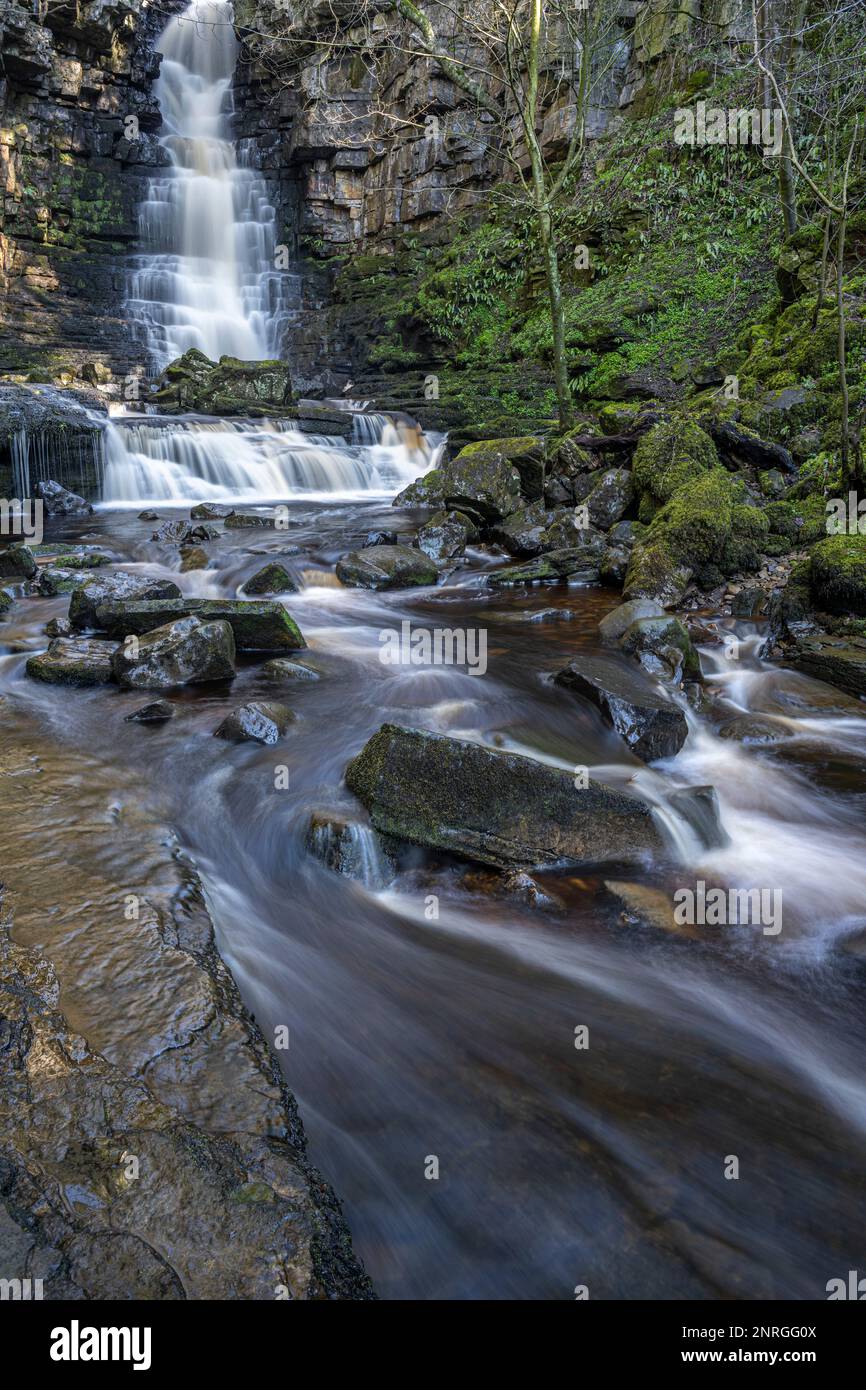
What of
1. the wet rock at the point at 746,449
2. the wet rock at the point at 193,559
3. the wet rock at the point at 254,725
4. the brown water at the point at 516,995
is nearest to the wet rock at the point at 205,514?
the wet rock at the point at 193,559

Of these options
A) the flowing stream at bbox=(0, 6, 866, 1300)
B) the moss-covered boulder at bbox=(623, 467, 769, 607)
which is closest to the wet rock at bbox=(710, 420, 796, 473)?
the moss-covered boulder at bbox=(623, 467, 769, 607)

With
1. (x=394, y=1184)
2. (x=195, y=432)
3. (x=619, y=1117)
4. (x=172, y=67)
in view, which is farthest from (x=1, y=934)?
(x=172, y=67)

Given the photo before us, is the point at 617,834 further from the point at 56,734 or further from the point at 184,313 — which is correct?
the point at 184,313

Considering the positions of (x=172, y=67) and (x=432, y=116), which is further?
(x=172, y=67)

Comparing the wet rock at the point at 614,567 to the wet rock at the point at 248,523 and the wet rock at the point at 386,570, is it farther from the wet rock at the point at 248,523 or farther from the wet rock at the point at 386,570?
the wet rock at the point at 248,523

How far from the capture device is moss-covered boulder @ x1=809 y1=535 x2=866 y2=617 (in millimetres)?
6488

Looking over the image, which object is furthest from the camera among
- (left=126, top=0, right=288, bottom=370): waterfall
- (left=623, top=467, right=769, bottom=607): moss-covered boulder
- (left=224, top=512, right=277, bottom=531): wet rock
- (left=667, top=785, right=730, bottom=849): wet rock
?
(left=126, top=0, right=288, bottom=370): waterfall

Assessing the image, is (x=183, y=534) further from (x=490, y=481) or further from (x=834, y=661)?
(x=834, y=661)

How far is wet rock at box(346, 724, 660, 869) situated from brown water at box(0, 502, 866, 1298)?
17cm

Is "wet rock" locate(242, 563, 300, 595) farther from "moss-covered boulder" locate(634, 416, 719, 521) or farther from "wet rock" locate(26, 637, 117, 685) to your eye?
"moss-covered boulder" locate(634, 416, 719, 521)

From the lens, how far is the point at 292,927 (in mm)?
3590

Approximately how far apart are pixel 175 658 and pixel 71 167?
32.9m

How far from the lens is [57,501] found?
13445 mm
